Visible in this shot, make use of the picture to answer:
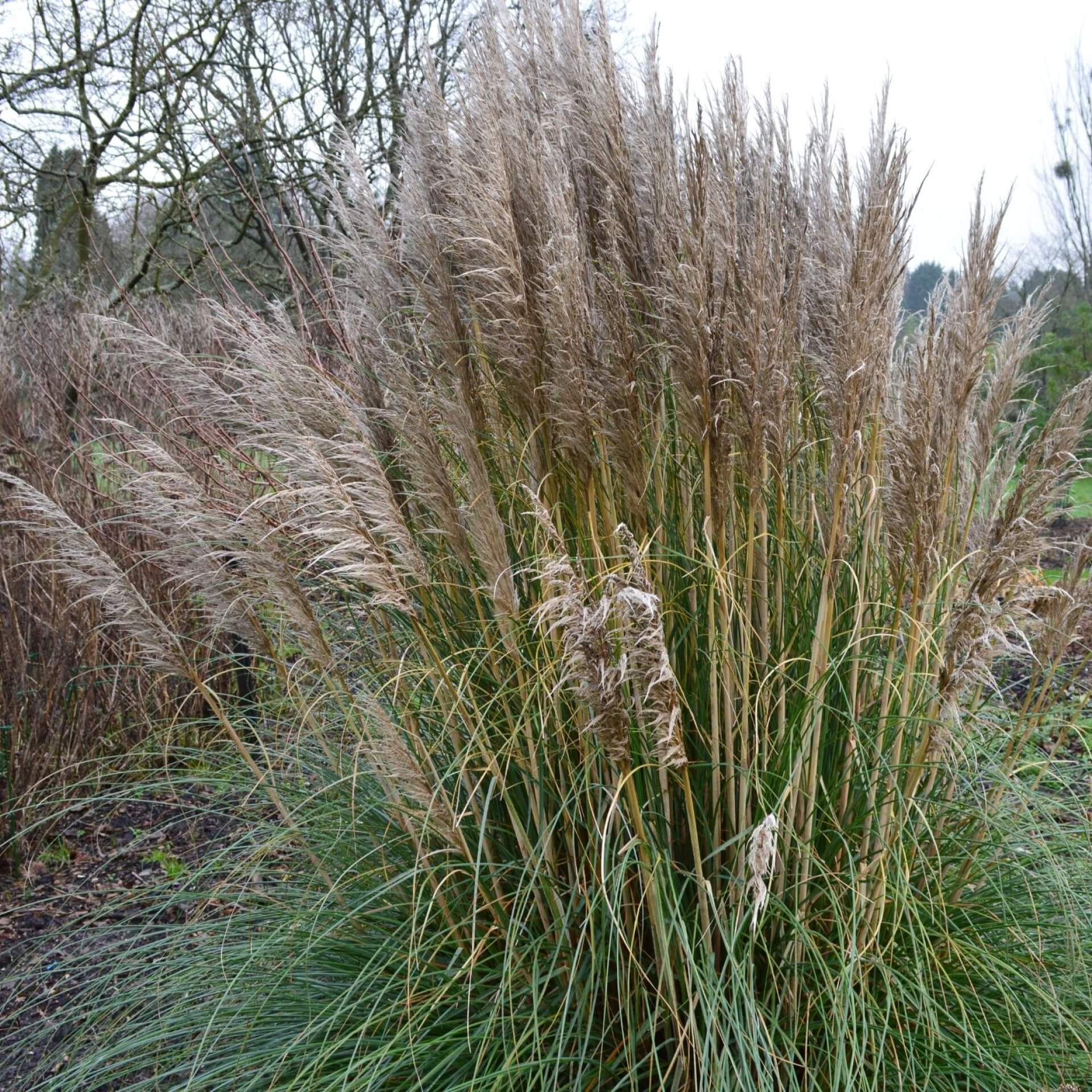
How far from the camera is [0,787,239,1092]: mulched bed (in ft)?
9.85

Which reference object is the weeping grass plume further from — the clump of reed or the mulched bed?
the clump of reed

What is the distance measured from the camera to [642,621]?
1655mm

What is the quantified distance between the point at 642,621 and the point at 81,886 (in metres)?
3.33

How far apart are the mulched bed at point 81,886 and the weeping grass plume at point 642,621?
0.51 metres

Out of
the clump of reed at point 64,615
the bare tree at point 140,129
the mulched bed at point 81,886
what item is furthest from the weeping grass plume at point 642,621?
the bare tree at point 140,129

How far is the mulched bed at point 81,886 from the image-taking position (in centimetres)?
300

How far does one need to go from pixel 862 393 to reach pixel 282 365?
4.26 feet

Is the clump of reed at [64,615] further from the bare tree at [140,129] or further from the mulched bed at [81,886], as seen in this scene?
the bare tree at [140,129]

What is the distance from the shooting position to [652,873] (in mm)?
1945

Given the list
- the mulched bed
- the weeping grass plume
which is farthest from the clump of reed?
the weeping grass plume

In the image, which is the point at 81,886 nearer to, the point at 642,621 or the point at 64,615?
the point at 64,615

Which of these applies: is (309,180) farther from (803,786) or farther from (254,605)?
(803,786)

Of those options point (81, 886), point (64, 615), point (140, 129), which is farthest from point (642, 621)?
point (140, 129)

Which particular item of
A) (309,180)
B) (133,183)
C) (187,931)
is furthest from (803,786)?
(133,183)
